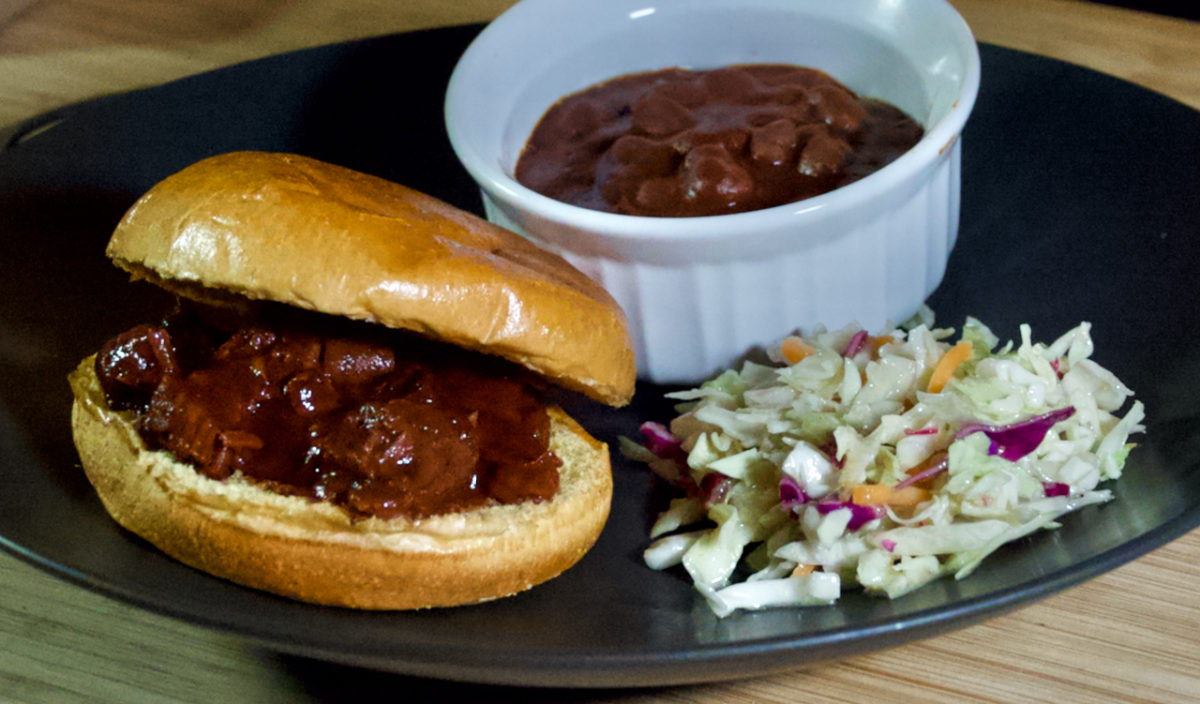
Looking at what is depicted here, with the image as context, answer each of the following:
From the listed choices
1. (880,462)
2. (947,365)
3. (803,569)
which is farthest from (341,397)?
(947,365)

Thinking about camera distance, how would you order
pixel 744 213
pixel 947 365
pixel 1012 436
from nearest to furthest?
pixel 1012 436 < pixel 947 365 < pixel 744 213

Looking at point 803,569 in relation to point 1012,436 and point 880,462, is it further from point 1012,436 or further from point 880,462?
point 1012,436

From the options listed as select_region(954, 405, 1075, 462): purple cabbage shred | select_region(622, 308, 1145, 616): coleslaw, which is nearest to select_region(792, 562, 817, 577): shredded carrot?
select_region(622, 308, 1145, 616): coleslaw

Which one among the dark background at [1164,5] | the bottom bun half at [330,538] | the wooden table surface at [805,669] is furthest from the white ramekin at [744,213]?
the dark background at [1164,5]

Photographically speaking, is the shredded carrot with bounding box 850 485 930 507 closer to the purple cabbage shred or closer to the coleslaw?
the coleslaw

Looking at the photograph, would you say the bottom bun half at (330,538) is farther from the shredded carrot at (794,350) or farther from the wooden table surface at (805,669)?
the shredded carrot at (794,350)

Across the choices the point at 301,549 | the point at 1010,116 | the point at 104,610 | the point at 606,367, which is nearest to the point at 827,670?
the point at 606,367
